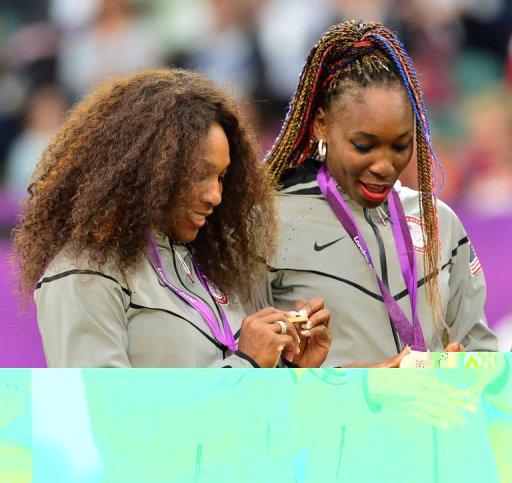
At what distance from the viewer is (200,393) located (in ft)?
6.08

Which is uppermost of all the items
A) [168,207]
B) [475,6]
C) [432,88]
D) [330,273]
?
[475,6]

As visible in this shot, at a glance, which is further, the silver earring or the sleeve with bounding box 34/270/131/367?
the silver earring

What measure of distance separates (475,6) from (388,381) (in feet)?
9.52

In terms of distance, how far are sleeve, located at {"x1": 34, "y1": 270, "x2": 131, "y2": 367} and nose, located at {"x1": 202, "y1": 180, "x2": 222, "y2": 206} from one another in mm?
307

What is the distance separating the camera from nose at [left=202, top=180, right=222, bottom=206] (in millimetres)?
2482

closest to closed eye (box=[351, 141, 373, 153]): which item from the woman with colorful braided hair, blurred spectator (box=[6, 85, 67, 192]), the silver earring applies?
the woman with colorful braided hair

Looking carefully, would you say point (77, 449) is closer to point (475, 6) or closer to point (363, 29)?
point (363, 29)

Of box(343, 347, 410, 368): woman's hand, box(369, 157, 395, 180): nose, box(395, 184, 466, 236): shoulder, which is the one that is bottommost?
box(343, 347, 410, 368): woman's hand

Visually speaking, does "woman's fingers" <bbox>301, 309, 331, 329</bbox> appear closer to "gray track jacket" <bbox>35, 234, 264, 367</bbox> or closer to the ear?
"gray track jacket" <bbox>35, 234, 264, 367</bbox>

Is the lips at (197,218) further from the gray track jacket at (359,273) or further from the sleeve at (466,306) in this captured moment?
the sleeve at (466,306)

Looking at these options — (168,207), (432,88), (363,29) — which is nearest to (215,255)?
(168,207)

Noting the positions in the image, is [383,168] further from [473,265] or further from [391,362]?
[391,362]

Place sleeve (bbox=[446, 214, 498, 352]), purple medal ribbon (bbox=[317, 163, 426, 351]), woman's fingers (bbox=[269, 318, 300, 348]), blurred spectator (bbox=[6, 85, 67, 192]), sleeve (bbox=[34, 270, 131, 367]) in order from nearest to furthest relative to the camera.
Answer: sleeve (bbox=[34, 270, 131, 367])
woman's fingers (bbox=[269, 318, 300, 348])
purple medal ribbon (bbox=[317, 163, 426, 351])
sleeve (bbox=[446, 214, 498, 352])
blurred spectator (bbox=[6, 85, 67, 192])

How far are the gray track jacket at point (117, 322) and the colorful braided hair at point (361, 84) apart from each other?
67cm
